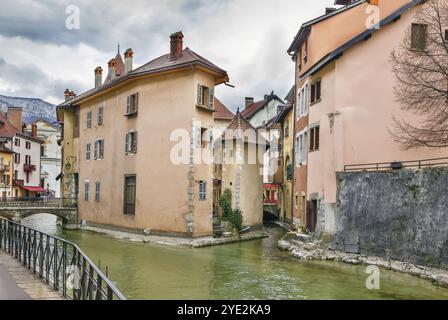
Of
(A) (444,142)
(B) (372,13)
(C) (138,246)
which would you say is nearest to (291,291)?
(A) (444,142)

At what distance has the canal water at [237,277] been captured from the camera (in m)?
13.6

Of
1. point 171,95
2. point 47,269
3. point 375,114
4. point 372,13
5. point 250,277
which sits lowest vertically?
point 250,277

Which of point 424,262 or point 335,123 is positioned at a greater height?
point 335,123

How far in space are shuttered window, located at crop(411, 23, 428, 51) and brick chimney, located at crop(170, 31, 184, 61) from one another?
12.9 metres

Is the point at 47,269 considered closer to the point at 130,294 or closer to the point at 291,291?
the point at 130,294

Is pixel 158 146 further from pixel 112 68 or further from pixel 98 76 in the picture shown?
pixel 98 76

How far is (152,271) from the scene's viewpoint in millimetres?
16781

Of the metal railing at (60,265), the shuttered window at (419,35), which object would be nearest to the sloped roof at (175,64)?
the shuttered window at (419,35)

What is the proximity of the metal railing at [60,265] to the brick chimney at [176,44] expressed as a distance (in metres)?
14.7

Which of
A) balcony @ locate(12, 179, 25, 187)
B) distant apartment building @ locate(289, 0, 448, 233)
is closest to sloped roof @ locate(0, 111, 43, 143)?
balcony @ locate(12, 179, 25, 187)

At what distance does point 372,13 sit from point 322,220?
11.8 m

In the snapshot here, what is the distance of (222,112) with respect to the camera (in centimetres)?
4659

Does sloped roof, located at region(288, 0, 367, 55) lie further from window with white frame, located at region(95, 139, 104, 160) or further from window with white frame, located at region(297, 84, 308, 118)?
window with white frame, located at region(95, 139, 104, 160)

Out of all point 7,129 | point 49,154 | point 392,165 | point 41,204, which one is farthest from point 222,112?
point 49,154
